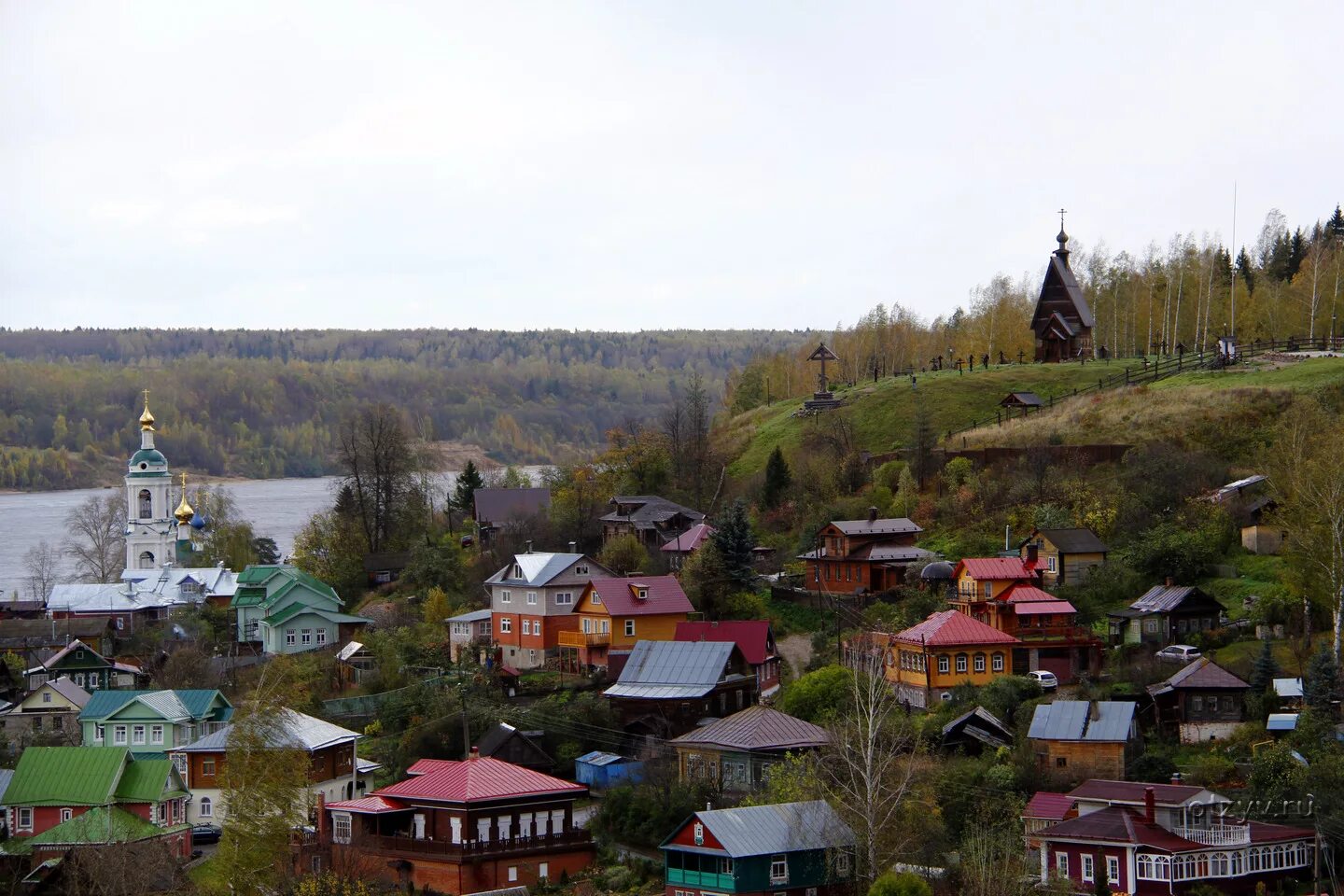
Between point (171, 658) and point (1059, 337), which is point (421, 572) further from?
point (1059, 337)

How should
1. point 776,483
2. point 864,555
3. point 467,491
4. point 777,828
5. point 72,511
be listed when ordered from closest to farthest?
point 777,828
point 864,555
point 776,483
point 467,491
point 72,511

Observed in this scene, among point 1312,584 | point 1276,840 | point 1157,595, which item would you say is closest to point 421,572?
point 1157,595

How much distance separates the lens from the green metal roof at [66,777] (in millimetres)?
42906

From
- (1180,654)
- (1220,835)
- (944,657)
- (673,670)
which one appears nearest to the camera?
(1220,835)

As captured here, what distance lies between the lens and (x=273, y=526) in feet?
416

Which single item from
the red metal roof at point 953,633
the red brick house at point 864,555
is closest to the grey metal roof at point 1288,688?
the red metal roof at point 953,633

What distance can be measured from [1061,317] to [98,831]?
52.8 m

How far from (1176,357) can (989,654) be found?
1482 inches

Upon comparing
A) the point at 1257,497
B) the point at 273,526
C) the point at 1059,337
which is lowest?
the point at 273,526

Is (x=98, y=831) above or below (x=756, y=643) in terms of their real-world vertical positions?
below

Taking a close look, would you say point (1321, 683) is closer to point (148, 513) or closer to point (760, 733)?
point (760, 733)

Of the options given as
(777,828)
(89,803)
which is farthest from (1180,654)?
(89,803)

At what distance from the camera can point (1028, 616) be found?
44.8 metres

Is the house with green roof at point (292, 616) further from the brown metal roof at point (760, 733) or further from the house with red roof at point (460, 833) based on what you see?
the brown metal roof at point (760, 733)
